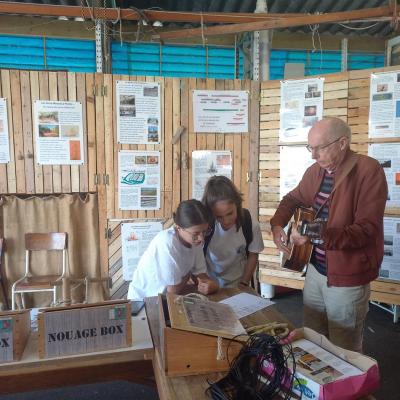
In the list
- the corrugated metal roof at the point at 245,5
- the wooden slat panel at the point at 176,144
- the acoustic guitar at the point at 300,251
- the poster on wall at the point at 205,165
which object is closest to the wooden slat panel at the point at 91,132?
the wooden slat panel at the point at 176,144

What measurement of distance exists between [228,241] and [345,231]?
0.79 m

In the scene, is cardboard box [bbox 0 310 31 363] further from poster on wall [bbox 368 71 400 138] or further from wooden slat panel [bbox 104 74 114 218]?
poster on wall [bbox 368 71 400 138]

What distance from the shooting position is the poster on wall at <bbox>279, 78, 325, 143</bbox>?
4.16m

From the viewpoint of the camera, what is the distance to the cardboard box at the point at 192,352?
1277 mm

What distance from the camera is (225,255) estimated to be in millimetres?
2471

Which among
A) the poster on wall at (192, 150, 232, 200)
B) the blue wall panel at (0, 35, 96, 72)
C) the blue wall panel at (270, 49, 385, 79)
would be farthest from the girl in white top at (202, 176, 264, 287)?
the blue wall panel at (270, 49, 385, 79)

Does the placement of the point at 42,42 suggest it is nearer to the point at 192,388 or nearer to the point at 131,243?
the point at 131,243

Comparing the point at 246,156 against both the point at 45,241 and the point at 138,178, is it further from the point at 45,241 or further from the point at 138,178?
the point at 45,241

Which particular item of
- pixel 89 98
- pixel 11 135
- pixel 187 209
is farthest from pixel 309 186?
pixel 11 135

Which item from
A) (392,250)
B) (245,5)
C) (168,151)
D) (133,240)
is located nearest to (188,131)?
(168,151)

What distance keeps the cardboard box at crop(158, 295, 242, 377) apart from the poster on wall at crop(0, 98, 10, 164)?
3.36 meters

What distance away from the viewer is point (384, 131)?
12.9ft

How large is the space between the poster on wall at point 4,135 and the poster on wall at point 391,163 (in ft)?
12.9

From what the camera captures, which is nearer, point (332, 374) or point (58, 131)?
point (332, 374)
